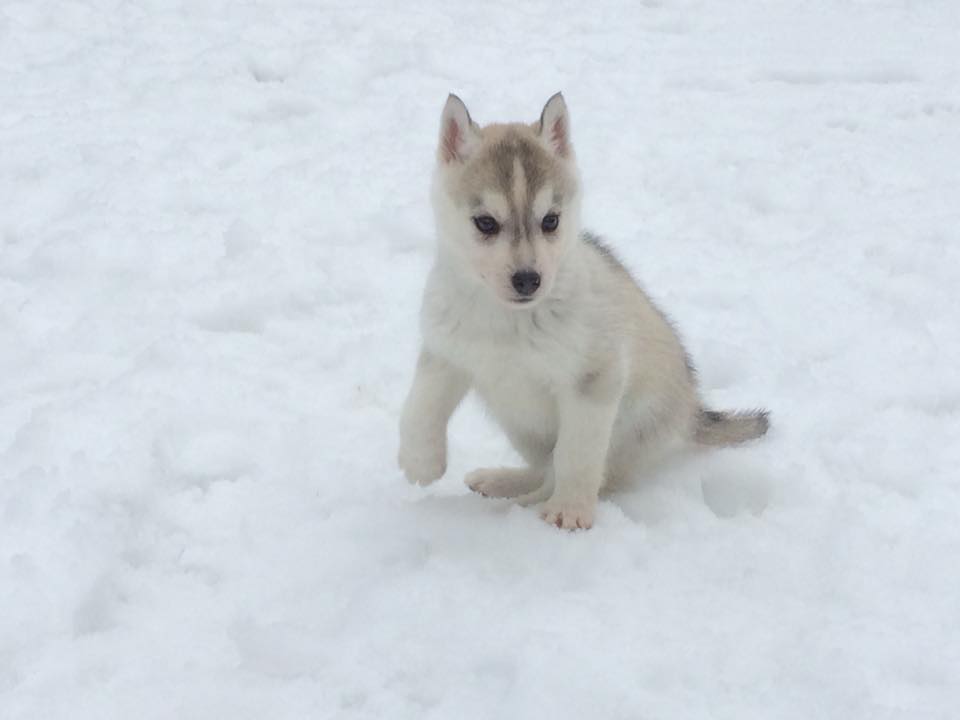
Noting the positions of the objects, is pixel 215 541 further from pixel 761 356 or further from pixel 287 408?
pixel 761 356

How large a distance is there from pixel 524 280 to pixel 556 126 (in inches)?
31.9

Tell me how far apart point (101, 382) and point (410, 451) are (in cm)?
157

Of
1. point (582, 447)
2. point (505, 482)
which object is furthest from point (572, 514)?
point (505, 482)

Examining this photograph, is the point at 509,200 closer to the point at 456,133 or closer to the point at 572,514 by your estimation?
the point at 456,133

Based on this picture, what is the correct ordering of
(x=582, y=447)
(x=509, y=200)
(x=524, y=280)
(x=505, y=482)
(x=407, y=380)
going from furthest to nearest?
(x=407, y=380) → (x=505, y=482) → (x=582, y=447) → (x=509, y=200) → (x=524, y=280)

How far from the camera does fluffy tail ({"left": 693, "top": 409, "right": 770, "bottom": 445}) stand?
417 centimetres

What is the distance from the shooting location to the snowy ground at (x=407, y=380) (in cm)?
307

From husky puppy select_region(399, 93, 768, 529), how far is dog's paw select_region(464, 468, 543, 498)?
0.34 feet

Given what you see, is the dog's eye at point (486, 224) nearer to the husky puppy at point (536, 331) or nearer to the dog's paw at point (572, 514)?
the husky puppy at point (536, 331)

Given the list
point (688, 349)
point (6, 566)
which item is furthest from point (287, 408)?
point (688, 349)

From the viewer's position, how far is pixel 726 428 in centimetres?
420

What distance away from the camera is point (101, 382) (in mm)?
4516

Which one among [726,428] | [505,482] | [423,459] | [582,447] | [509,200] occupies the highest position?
[509,200]

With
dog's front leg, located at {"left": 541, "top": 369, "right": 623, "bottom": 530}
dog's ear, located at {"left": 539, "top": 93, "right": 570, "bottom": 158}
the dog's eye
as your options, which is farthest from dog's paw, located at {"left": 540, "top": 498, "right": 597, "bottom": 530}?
dog's ear, located at {"left": 539, "top": 93, "right": 570, "bottom": 158}
